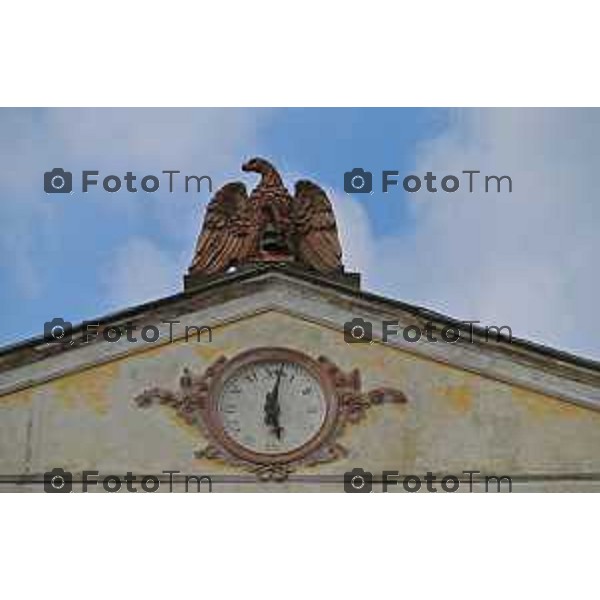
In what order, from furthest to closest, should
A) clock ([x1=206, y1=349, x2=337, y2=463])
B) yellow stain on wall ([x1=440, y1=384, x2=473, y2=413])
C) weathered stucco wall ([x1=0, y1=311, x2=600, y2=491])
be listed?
yellow stain on wall ([x1=440, y1=384, x2=473, y2=413]), clock ([x1=206, y1=349, x2=337, y2=463]), weathered stucco wall ([x1=0, y1=311, x2=600, y2=491])

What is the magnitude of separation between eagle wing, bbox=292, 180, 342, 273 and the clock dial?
4.53 feet

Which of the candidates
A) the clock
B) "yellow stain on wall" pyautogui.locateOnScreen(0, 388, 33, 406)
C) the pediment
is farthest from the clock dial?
"yellow stain on wall" pyautogui.locateOnScreen(0, 388, 33, 406)

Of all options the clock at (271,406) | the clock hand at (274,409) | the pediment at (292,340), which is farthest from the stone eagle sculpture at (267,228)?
the clock hand at (274,409)

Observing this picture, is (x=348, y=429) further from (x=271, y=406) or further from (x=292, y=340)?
(x=292, y=340)

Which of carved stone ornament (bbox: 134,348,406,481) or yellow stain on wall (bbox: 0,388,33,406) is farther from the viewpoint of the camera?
Result: yellow stain on wall (bbox: 0,388,33,406)

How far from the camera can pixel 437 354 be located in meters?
17.0

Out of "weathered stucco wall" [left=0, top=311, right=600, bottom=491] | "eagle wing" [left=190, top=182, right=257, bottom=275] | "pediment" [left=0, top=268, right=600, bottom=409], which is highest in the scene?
"eagle wing" [left=190, top=182, right=257, bottom=275]

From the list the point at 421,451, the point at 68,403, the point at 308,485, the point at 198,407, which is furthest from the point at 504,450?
the point at 68,403

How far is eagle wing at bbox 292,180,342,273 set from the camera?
1798 cm

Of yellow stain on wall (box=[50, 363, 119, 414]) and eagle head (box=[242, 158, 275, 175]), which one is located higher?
eagle head (box=[242, 158, 275, 175])

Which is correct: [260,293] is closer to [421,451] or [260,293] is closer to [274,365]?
[274,365]

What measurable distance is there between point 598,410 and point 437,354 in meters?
1.55

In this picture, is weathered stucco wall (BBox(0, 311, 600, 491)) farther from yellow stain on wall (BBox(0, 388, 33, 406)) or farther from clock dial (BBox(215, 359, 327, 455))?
clock dial (BBox(215, 359, 327, 455))

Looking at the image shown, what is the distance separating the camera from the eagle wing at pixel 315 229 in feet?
59.0
